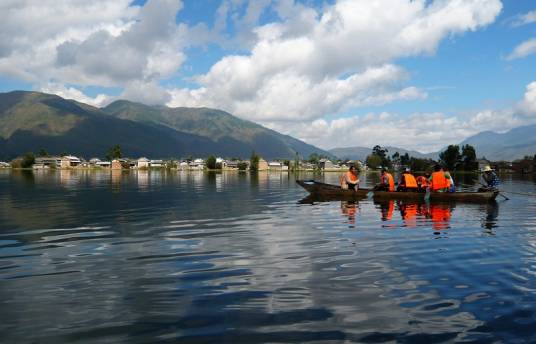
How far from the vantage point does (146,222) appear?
23.5 m

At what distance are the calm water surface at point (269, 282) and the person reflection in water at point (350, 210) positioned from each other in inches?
88.2

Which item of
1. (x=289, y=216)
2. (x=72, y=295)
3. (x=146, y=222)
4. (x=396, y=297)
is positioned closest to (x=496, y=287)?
(x=396, y=297)

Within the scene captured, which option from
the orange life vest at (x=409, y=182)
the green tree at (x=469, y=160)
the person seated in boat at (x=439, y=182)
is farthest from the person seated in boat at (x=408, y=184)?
the green tree at (x=469, y=160)

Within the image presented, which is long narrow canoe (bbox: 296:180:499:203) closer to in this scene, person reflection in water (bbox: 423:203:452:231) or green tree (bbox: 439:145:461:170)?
person reflection in water (bbox: 423:203:452:231)

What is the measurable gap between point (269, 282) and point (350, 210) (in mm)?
18436

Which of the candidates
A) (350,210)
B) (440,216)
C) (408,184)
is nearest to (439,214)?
(440,216)

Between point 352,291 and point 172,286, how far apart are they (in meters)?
4.59

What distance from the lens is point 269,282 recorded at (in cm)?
1128

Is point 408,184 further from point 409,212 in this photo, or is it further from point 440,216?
point 440,216

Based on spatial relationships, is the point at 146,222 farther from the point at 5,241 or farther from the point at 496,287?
the point at 496,287

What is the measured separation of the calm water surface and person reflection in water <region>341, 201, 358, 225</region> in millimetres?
2239

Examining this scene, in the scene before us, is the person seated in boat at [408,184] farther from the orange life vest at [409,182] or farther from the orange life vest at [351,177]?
the orange life vest at [351,177]

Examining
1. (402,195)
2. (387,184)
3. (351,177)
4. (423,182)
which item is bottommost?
(402,195)

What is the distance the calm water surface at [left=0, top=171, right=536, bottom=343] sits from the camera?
8078 mm
